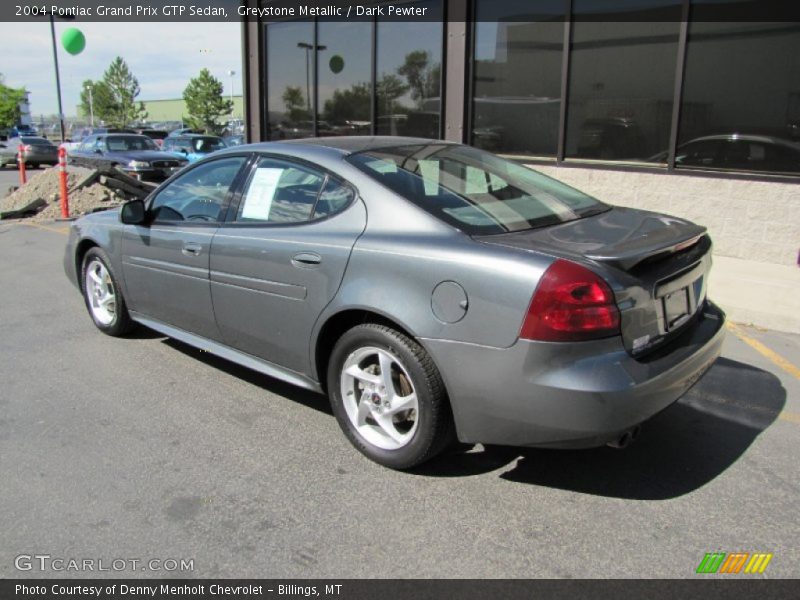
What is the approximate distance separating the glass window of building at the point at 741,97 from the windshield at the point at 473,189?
507 centimetres

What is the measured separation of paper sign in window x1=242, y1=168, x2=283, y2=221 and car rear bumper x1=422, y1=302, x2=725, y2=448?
1459 mm

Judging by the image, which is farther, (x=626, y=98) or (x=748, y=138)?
(x=626, y=98)

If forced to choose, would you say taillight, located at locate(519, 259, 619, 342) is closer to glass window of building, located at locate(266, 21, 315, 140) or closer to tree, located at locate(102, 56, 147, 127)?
glass window of building, located at locate(266, 21, 315, 140)

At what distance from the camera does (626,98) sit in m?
8.86

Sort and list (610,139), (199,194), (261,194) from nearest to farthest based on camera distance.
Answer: (261,194) < (199,194) < (610,139)

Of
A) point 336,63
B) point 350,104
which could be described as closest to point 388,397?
point 350,104

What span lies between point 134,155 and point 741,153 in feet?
47.5

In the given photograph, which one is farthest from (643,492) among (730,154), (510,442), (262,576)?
(730,154)

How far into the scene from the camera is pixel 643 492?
3088mm

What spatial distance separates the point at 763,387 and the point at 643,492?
72.4 inches

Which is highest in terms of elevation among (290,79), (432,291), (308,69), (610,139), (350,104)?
(308,69)

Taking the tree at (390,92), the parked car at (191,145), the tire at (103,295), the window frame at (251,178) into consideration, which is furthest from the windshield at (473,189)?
the parked car at (191,145)

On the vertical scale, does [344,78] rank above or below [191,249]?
above

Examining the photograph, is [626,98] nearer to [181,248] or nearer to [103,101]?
[181,248]
